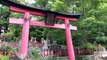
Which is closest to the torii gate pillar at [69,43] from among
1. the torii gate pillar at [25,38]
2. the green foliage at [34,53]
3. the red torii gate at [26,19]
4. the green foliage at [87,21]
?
the red torii gate at [26,19]

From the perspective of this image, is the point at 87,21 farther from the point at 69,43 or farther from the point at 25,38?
the point at 25,38

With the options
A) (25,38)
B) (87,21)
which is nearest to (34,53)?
(25,38)

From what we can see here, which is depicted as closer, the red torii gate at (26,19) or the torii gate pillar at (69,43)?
the red torii gate at (26,19)

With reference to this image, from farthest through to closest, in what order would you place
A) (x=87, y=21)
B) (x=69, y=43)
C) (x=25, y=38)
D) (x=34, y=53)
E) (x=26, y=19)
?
(x=87, y=21), (x=69, y=43), (x=34, y=53), (x=26, y=19), (x=25, y=38)

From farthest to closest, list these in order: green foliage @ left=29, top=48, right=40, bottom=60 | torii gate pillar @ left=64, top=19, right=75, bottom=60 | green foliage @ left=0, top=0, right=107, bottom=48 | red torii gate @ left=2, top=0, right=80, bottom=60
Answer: green foliage @ left=0, top=0, right=107, bottom=48
torii gate pillar @ left=64, top=19, right=75, bottom=60
green foliage @ left=29, top=48, right=40, bottom=60
red torii gate @ left=2, top=0, right=80, bottom=60

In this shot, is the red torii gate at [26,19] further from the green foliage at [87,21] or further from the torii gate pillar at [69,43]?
the green foliage at [87,21]

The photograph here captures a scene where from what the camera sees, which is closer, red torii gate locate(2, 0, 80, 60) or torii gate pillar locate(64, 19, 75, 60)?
red torii gate locate(2, 0, 80, 60)

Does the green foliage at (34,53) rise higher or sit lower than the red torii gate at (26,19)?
lower

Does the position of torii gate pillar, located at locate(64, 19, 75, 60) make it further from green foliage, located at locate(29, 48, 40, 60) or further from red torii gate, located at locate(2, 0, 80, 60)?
green foliage, located at locate(29, 48, 40, 60)

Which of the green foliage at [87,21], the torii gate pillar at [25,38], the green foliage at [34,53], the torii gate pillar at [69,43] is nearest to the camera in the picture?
the torii gate pillar at [25,38]

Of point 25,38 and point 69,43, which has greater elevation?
point 25,38

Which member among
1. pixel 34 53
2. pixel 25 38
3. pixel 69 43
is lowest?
pixel 34 53

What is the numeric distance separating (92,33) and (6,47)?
638cm

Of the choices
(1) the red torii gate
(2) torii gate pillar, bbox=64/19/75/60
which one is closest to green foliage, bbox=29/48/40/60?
(1) the red torii gate
